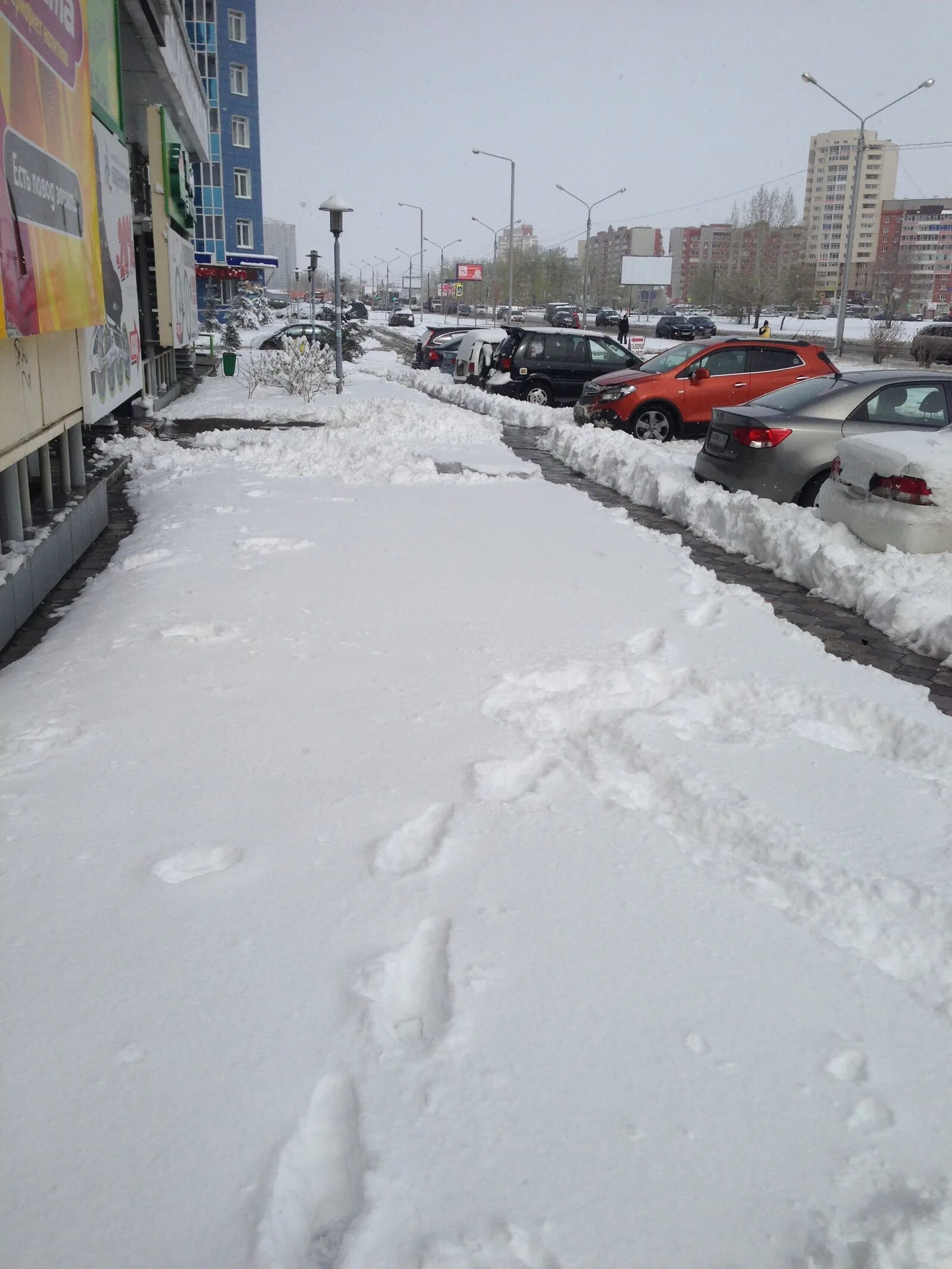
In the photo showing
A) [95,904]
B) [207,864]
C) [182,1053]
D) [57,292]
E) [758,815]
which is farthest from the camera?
[57,292]

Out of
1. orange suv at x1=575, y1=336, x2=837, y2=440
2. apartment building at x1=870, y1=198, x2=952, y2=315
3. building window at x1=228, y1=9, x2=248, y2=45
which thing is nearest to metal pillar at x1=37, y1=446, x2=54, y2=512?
orange suv at x1=575, y1=336, x2=837, y2=440

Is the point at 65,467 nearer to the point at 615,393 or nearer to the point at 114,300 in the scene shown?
the point at 114,300

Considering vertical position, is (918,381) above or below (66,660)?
above

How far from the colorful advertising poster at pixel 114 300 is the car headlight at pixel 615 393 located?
6.74m

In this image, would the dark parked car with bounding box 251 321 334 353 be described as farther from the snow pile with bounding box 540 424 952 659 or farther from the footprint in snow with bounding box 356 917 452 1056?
the footprint in snow with bounding box 356 917 452 1056

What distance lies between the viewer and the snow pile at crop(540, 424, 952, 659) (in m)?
6.05

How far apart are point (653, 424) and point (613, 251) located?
194 m

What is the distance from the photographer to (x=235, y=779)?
3.63 metres

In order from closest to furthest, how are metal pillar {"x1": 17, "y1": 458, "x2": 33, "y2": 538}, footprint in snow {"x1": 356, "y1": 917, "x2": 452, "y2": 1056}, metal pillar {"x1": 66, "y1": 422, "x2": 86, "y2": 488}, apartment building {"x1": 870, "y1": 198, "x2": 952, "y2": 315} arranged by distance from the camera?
footprint in snow {"x1": 356, "y1": 917, "x2": 452, "y2": 1056}
metal pillar {"x1": 17, "y1": 458, "x2": 33, "y2": 538}
metal pillar {"x1": 66, "y1": 422, "x2": 86, "y2": 488}
apartment building {"x1": 870, "y1": 198, "x2": 952, "y2": 315}

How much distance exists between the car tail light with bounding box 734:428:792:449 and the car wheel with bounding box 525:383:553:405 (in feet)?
34.5

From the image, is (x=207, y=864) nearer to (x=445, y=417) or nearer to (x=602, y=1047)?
(x=602, y=1047)

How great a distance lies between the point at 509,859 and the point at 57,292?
488 cm

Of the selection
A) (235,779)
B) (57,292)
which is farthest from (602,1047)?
(57,292)

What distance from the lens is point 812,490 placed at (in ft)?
29.6
